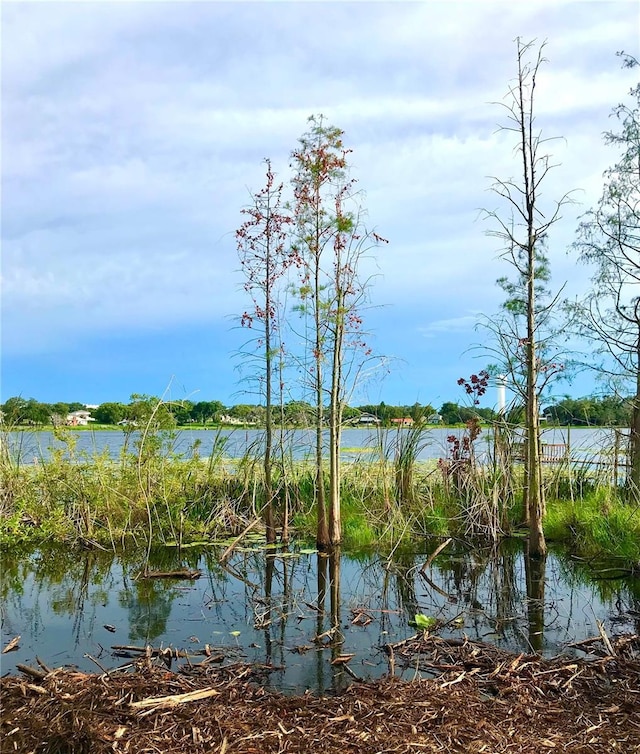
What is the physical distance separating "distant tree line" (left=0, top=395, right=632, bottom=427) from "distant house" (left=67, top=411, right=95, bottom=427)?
0.11m

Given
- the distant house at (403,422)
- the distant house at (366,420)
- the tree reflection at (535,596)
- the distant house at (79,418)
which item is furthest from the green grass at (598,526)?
the distant house at (79,418)

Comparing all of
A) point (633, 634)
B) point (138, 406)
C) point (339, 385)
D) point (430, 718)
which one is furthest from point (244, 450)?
point (430, 718)

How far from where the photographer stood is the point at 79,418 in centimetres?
1020

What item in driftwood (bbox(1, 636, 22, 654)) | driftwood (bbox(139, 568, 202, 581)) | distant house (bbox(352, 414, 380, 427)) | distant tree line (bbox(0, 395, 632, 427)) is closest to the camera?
driftwood (bbox(1, 636, 22, 654))

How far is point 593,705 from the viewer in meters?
3.50

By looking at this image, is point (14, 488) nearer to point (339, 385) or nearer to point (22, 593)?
point (22, 593)

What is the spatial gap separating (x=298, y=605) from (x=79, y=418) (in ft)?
19.9

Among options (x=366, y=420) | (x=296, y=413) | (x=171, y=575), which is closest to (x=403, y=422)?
(x=366, y=420)

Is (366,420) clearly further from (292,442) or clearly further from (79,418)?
(79,418)

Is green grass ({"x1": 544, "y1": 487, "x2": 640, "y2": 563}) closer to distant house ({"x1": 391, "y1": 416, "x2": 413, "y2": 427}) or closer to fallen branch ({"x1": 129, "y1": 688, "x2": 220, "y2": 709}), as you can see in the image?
distant house ({"x1": 391, "y1": 416, "x2": 413, "y2": 427})

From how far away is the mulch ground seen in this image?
294 centimetres

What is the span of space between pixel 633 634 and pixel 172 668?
10.3ft

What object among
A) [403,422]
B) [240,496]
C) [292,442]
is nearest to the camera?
[292,442]

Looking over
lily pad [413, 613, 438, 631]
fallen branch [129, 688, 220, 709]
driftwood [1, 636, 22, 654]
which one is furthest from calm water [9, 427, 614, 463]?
fallen branch [129, 688, 220, 709]
